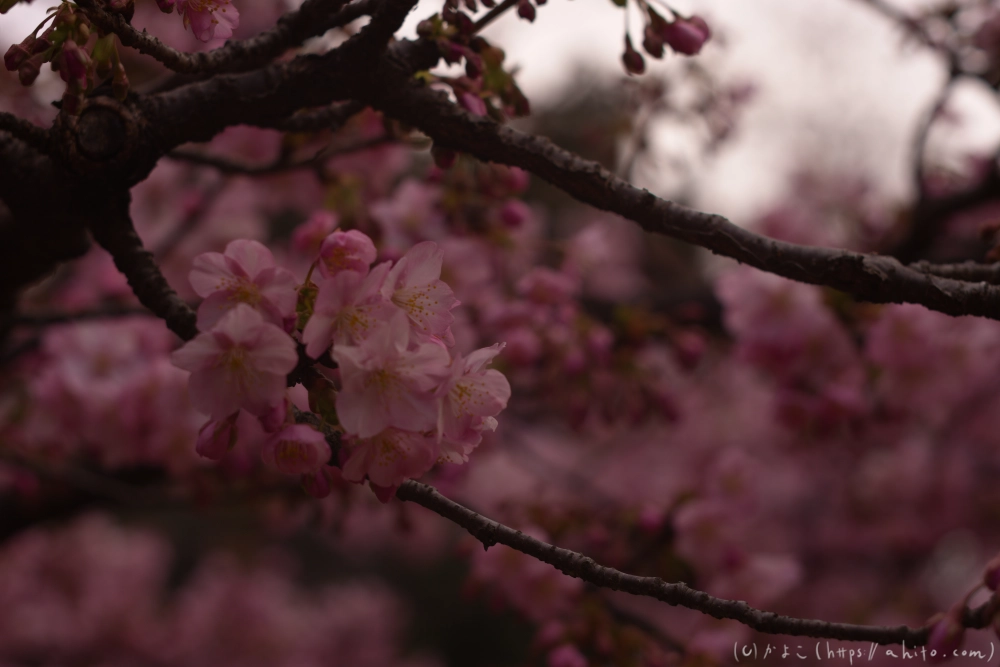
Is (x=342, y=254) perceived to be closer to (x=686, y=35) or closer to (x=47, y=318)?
(x=686, y=35)

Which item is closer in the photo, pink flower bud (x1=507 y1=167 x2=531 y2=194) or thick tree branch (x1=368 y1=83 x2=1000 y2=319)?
thick tree branch (x1=368 y1=83 x2=1000 y2=319)

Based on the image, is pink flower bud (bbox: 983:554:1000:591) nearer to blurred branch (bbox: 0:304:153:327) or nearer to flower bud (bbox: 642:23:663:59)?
flower bud (bbox: 642:23:663:59)

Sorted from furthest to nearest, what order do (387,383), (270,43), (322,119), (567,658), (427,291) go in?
(567,658), (322,119), (270,43), (427,291), (387,383)

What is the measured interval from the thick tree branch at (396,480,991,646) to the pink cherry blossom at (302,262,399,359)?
0.49ft

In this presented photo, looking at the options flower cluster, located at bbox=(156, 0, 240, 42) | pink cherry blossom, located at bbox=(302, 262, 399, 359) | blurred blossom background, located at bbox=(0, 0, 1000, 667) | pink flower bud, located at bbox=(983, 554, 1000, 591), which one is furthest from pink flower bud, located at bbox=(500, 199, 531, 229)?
pink flower bud, located at bbox=(983, 554, 1000, 591)

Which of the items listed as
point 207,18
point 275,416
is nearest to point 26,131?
point 207,18

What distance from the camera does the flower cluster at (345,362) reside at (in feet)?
1.97

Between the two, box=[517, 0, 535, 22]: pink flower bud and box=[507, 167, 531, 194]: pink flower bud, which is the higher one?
box=[507, 167, 531, 194]: pink flower bud

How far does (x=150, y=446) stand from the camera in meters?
1.92

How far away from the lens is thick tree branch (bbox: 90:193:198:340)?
0.70 m

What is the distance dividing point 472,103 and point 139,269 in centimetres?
40

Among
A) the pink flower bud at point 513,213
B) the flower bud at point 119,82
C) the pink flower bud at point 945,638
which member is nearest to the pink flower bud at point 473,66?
the flower bud at point 119,82

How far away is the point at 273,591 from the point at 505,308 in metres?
3.66

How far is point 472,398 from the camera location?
0.67 meters
